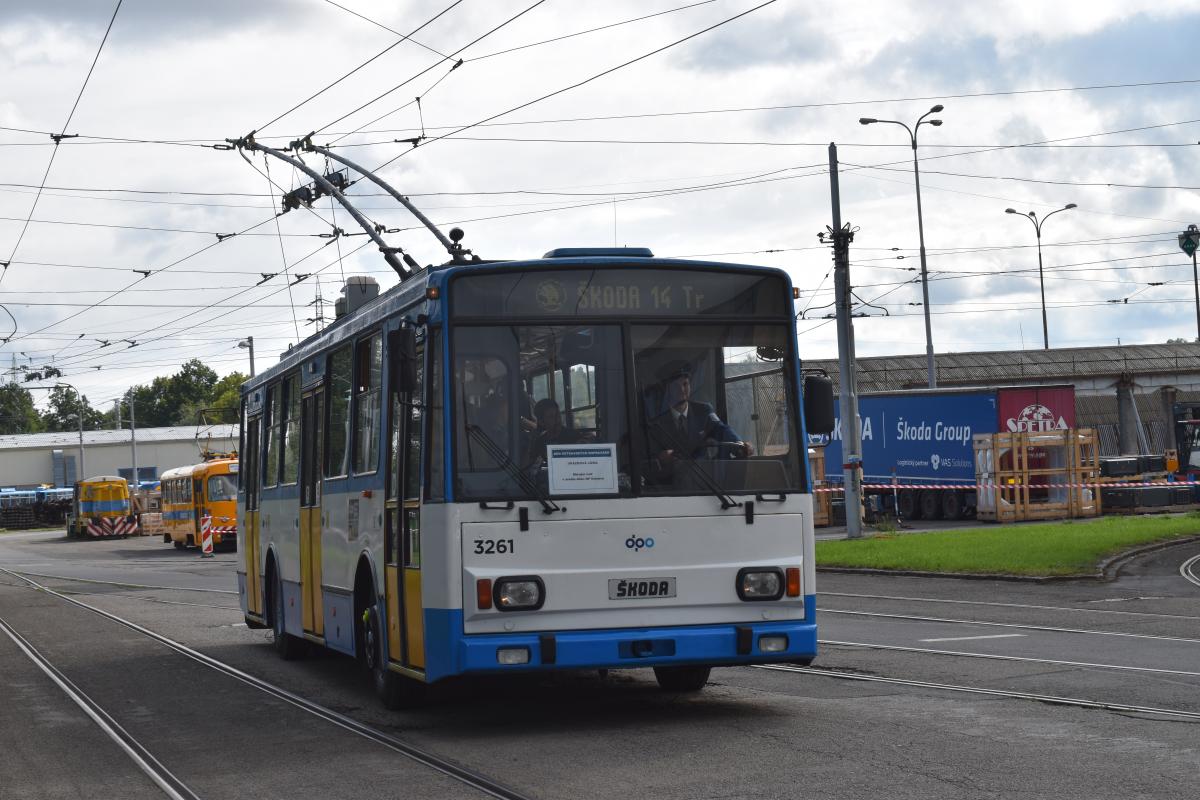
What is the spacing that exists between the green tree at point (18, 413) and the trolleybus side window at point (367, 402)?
163 metres

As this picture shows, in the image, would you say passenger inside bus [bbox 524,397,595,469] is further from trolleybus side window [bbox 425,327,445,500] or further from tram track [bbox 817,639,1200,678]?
tram track [bbox 817,639,1200,678]

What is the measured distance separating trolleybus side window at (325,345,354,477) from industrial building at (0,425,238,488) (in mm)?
Result: 106482

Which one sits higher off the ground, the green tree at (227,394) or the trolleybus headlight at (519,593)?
the green tree at (227,394)

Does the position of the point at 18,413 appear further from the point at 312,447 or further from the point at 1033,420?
the point at 312,447

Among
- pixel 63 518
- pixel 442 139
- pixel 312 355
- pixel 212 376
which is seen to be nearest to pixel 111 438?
pixel 63 518

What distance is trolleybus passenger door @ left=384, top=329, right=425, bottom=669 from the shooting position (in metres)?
10.0

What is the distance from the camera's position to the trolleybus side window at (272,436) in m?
15.8

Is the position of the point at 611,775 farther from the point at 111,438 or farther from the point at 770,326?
the point at 111,438

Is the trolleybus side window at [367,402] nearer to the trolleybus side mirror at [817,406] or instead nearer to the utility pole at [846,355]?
the trolleybus side mirror at [817,406]

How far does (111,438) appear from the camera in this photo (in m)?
121

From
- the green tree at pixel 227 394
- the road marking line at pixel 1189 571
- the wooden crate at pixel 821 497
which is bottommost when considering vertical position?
the road marking line at pixel 1189 571

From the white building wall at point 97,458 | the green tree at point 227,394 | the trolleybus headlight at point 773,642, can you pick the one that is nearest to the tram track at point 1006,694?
the trolleybus headlight at point 773,642

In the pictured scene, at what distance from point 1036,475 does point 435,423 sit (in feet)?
102

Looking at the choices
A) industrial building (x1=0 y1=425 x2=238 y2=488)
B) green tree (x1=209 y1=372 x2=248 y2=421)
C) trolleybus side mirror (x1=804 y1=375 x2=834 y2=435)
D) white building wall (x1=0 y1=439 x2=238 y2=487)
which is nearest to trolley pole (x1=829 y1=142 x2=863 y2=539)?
trolleybus side mirror (x1=804 y1=375 x2=834 y2=435)
